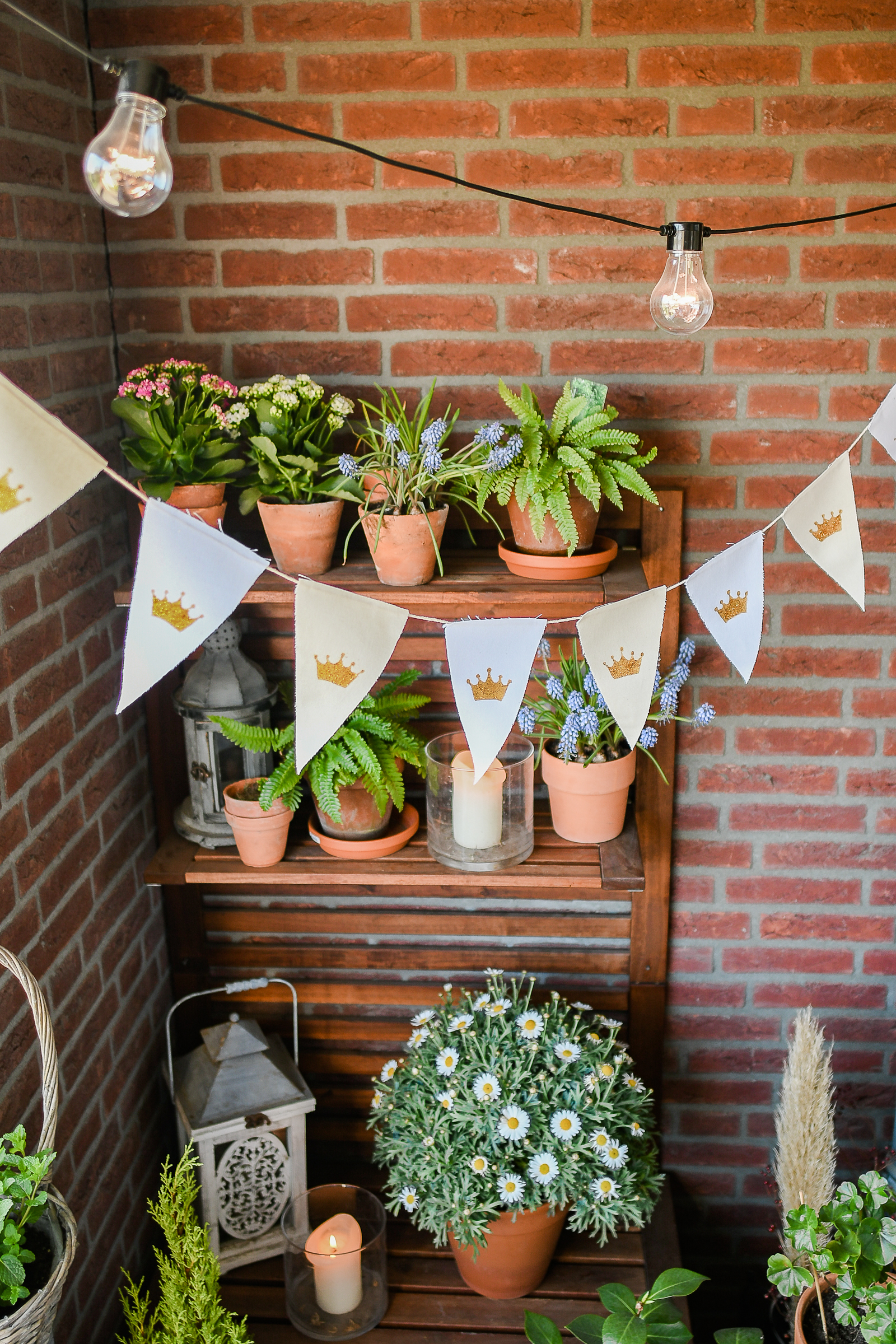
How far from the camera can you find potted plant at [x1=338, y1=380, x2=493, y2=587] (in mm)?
1513

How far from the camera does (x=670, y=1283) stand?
1.51 meters

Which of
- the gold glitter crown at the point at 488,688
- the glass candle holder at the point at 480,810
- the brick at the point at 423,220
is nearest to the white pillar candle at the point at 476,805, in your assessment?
the glass candle holder at the point at 480,810

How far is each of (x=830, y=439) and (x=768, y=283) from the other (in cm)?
26

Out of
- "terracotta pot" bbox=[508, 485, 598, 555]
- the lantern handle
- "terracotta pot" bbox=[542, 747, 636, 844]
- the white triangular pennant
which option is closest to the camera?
the white triangular pennant

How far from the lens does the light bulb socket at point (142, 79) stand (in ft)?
3.02

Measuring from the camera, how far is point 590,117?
1601 mm

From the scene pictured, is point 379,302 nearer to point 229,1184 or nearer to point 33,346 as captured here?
point 33,346

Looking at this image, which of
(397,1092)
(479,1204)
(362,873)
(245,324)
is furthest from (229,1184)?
(245,324)

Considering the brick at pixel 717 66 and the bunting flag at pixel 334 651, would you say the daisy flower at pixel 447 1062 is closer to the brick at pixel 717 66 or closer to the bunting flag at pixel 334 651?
the bunting flag at pixel 334 651

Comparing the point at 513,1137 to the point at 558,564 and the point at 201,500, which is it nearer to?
the point at 558,564

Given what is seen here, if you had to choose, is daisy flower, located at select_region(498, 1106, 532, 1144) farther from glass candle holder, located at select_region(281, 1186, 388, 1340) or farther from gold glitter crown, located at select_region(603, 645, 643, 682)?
gold glitter crown, located at select_region(603, 645, 643, 682)

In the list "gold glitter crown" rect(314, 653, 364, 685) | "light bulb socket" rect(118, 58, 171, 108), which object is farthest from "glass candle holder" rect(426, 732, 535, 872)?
"light bulb socket" rect(118, 58, 171, 108)

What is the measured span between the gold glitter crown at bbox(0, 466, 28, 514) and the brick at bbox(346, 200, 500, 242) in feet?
2.74

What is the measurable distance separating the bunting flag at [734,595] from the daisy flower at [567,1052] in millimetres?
700
